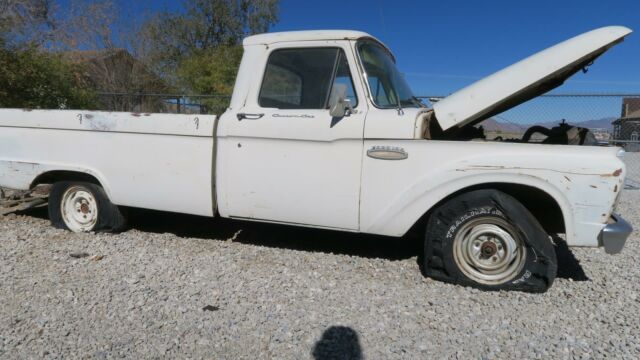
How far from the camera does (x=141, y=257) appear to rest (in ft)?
12.2

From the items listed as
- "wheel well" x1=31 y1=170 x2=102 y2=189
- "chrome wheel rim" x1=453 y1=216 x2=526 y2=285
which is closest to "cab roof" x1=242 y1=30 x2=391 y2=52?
"chrome wheel rim" x1=453 y1=216 x2=526 y2=285

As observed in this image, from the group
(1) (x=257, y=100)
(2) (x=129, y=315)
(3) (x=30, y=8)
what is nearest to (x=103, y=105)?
(3) (x=30, y=8)

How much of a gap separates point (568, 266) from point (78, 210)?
488cm

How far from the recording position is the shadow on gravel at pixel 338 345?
90.8 inches

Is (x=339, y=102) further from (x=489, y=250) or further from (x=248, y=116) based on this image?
(x=489, y=250)

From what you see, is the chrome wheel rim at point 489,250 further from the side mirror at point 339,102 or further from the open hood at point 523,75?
the side mirror at point 339,102

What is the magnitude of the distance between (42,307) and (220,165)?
1617 mm

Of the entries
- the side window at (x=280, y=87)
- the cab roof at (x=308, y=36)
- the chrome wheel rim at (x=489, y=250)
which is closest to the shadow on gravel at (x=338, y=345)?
the chrome wheel rim at (x=489, y=250)

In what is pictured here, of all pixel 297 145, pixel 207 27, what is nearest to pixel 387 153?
pixel 297 145

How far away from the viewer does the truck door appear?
326cm

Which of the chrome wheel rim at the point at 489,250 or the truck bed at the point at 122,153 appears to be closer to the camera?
the chrome wheel rim at the point at 489,250

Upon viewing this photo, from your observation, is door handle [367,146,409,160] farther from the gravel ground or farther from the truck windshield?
the gravel ground

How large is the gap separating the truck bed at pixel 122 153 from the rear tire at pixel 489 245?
6.53 ft

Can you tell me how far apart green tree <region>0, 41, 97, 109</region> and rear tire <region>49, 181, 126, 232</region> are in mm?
4745
